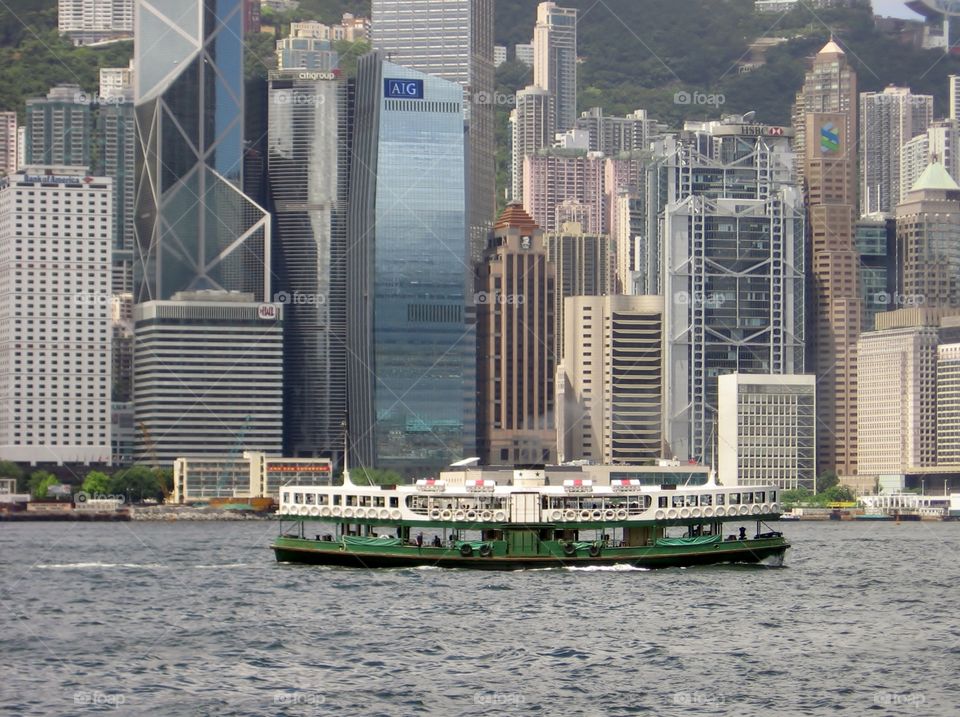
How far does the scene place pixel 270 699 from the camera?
224ft

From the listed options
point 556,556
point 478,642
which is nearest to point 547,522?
point 556,556

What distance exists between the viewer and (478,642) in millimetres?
81938

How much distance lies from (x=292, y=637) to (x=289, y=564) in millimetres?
40693

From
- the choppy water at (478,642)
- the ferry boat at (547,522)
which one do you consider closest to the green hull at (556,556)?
the ferry boat at (547,522)

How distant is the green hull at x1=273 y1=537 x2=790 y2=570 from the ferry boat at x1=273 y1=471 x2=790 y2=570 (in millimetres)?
56

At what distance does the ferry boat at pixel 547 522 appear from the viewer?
382 feet

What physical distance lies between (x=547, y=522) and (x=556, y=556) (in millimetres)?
1990

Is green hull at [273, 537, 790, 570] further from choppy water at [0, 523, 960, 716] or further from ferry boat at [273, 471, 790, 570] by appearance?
choppy water at [0, 523, 960, 716]

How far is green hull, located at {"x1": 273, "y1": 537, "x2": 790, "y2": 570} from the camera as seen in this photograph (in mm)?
116500

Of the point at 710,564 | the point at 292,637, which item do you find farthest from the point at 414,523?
the point at 292,637

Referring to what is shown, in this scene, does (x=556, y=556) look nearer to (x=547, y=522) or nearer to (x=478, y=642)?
(x=547, y=522)

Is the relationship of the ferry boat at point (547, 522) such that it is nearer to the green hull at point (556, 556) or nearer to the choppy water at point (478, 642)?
the green hull at point (556, 556)

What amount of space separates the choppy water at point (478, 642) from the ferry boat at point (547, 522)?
1.58 m

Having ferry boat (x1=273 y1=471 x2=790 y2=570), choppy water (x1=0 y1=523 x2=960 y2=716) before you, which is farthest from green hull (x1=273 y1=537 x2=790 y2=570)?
choppy water (x1=0 y1=523 x2=960 y2=716)
